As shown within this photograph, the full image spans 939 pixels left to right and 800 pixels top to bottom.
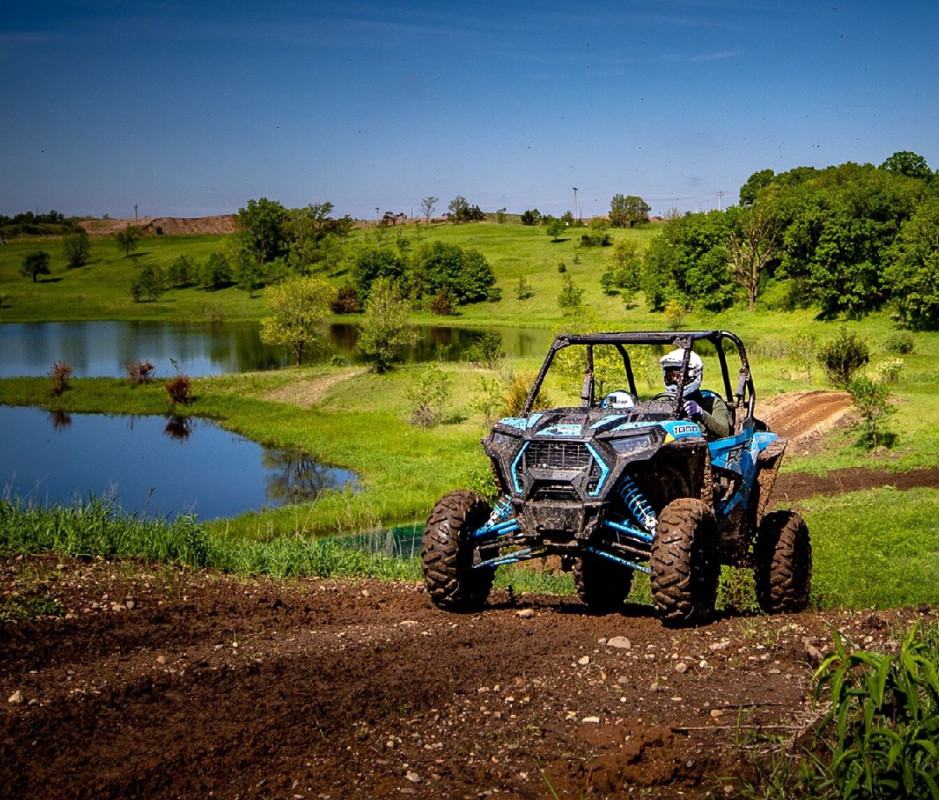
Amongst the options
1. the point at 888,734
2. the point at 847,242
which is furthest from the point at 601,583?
the point at 847,242

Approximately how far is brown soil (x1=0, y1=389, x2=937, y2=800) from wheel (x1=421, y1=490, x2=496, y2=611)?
8.6 inches

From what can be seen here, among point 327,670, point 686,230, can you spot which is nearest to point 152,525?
point 327,670

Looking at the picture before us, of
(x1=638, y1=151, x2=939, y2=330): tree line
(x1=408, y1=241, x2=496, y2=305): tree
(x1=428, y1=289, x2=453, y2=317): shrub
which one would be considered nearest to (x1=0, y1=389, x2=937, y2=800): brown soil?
(x1=638, y1=151, x2=939, y2=330): tree line

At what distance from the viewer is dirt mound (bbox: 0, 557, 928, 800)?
18.9 feet

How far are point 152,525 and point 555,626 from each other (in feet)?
18.9

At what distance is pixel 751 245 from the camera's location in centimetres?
9019

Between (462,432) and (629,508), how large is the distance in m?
33.5

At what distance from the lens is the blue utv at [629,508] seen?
9.02 m

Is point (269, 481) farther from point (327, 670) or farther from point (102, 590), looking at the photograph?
point (327, 670)

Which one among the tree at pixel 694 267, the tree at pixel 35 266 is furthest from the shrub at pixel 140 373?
the tree at pixel 35 266

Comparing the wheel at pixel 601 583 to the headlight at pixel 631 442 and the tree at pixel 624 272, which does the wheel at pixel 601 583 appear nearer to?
the headlight at pixel 631 442

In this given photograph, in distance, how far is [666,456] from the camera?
9.65m

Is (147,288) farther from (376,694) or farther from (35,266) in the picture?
(376,694)

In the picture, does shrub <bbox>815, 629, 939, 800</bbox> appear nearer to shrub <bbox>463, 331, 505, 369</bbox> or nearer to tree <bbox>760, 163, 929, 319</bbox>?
shrub <bbox>463, 331, 505, 369</bbox>
